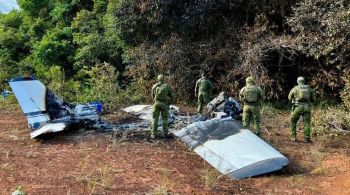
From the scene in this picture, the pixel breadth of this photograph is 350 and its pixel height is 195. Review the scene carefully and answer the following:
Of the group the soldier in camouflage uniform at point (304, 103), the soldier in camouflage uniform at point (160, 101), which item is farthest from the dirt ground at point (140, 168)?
the soldier in camouflage uniform at point (160, 101)

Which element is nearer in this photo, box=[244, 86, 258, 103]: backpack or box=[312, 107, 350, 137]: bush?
box=[244, 86, 258, 103]: backpack

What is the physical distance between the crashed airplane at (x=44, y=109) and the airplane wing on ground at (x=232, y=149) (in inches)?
101

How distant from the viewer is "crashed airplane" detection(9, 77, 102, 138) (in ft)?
36.9

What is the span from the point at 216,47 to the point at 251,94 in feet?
18.8

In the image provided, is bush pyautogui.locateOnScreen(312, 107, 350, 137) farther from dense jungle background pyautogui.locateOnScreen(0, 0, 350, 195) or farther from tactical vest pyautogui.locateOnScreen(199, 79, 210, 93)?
tactical vest pyautogui.locateOnScreen(199, 79, 210, 93)

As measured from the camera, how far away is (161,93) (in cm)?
1062

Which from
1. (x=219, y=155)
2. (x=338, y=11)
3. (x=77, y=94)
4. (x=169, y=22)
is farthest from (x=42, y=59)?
(x=219, y=155)

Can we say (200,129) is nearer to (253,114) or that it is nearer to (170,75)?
(253,114)

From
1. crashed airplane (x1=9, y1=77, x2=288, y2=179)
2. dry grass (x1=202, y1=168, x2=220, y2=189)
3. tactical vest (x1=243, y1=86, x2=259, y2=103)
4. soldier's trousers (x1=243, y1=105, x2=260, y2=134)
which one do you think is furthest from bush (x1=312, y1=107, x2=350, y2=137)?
dry grass (x1=202, y1=168, x2=220, y2=189)

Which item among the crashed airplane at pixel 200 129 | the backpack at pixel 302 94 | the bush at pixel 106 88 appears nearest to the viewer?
the crashed airplane at pixel 200 129

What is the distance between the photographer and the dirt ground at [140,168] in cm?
734

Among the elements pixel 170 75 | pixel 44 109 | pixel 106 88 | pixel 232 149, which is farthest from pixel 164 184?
pixel 170 75

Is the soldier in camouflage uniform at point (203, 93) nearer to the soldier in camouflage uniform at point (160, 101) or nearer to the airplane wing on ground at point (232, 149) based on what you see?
the soldier in camouflage uniform at point (160, 101)

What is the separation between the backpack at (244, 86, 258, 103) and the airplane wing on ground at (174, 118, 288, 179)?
0.80 meters
